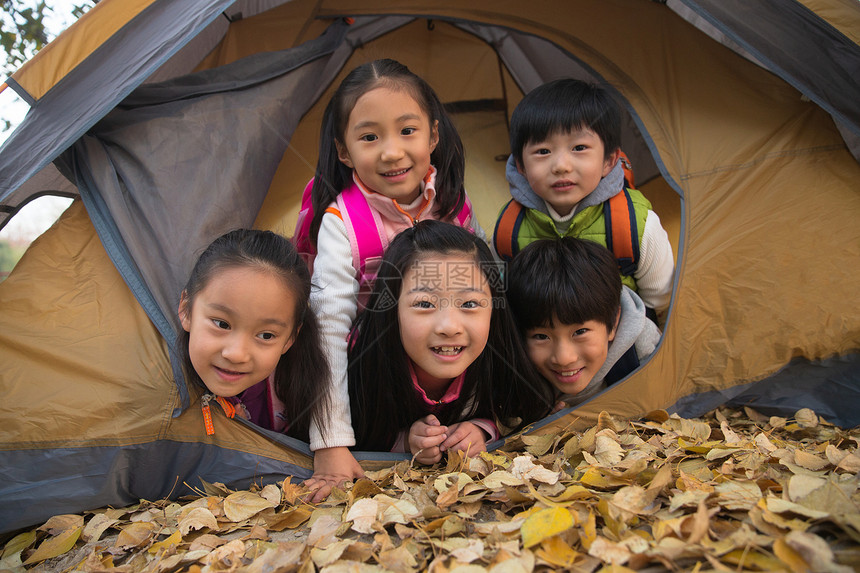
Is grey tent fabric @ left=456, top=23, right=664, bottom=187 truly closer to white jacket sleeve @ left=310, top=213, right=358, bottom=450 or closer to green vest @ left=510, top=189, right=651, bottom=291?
green vest @ left=510, top=189, right=651, bottom=291

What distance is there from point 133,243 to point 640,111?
1.67 metres

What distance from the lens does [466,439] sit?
1698 mm

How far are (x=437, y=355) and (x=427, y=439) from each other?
24 cm

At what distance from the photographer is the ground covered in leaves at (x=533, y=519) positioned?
105cm

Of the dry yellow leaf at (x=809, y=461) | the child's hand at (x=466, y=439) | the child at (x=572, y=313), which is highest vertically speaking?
the child at (x=572, y=313)

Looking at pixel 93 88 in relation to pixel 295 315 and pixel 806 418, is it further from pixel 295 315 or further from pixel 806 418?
pixel 806 418

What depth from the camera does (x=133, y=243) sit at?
1650mm

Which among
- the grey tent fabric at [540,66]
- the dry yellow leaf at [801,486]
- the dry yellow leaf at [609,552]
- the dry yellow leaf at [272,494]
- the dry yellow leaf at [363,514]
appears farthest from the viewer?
the grey tent fabric at [540,66]

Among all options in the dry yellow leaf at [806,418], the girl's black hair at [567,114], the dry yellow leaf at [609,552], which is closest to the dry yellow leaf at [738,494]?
the dry yellow leaf at [609,552]

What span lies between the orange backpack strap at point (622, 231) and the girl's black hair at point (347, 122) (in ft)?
1.61

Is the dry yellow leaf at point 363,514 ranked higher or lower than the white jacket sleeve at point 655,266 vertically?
lower

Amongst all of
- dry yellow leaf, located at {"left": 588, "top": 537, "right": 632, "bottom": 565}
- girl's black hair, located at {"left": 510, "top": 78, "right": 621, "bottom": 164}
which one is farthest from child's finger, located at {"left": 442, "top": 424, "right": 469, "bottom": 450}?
girl's black hair, located at {"left": 510, "top": 78, "right": 621, "bottom": 164}

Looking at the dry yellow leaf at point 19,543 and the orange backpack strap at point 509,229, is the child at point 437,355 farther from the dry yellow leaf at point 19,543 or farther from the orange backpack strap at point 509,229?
the dry yellow leaf at point 19,543

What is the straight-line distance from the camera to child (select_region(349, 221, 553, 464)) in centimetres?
158
